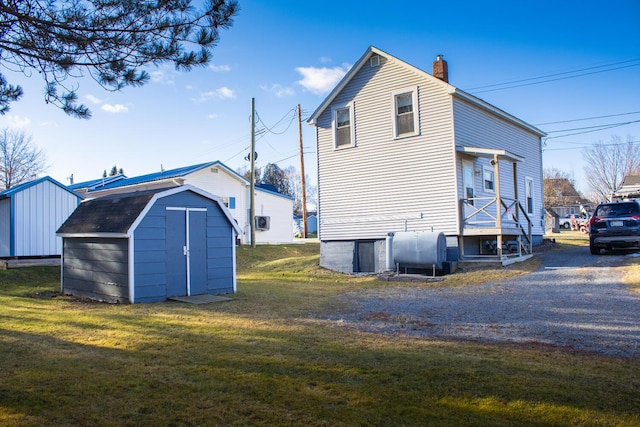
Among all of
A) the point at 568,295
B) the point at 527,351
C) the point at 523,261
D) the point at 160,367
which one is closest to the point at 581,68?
the point at 523,261

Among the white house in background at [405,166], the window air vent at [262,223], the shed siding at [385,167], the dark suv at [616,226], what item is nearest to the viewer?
the dark suv at [616,226]

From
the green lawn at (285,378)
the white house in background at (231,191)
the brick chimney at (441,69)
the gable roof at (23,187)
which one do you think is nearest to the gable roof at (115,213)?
the green lawn at (285,378)

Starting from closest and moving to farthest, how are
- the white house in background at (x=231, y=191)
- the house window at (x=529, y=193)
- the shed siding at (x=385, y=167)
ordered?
the shed siding at (x=385, y=167) < the house window at (x=529, y=193) < the white house in background at (x=231, y=191)

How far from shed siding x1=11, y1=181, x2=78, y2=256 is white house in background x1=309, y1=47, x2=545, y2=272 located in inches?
400

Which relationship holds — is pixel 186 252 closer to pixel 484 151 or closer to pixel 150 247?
pixel 150 247

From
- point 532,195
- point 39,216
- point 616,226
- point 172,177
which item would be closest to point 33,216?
point 39,216

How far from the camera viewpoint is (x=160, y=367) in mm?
5074

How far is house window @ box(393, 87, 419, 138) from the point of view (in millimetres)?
16766

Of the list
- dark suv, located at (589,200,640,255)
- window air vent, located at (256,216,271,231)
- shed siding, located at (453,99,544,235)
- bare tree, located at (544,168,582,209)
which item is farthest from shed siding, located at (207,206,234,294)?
bare tree, located at (544,168,582,209)

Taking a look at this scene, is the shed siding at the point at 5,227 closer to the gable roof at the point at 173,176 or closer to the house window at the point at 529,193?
the gable roof at the point at 173,176

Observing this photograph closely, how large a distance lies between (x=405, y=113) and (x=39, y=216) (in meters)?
14.2

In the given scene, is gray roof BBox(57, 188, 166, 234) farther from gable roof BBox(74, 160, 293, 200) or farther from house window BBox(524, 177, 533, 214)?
house window BBox(524, 177, 533, 214)

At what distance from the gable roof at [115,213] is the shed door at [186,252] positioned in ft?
1.62

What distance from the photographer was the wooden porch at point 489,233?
15.2m
